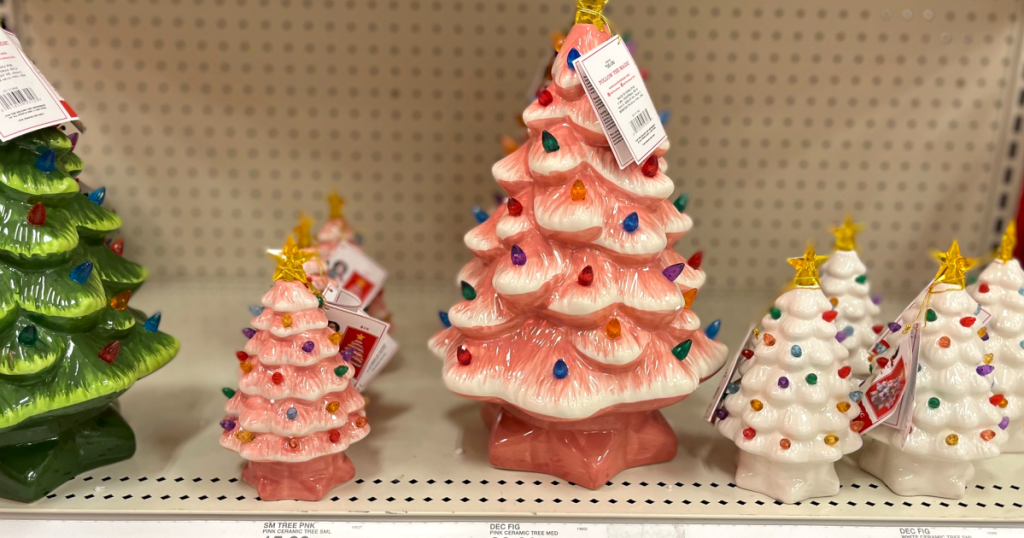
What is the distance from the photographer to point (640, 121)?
105 cm

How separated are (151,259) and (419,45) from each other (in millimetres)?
885

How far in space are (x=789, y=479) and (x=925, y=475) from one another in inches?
8.5

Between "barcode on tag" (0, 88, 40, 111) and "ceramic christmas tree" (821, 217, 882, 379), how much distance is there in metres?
1.27

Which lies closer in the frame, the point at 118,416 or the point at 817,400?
the point at 817,400

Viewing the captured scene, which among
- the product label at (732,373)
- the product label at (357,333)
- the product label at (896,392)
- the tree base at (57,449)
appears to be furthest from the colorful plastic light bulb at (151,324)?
the product label at (896,392)

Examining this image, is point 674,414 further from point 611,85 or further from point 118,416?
point 118,416

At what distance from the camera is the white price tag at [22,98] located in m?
0.98

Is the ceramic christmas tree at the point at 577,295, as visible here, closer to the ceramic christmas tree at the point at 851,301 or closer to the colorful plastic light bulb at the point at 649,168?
the colorful plastic light bulb at the point at 649,168

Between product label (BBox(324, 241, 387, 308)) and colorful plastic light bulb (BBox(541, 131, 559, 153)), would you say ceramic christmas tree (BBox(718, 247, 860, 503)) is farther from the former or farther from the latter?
product label (BBox(324, 241, 387, 308))

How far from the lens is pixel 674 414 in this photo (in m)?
1.38

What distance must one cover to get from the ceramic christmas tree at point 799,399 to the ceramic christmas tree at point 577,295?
10cm

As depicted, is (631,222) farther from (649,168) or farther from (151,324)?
(151,324)

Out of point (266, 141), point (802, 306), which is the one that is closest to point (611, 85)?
point (802, 306)

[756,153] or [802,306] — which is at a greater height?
[756,153]
